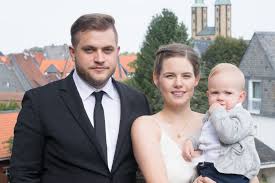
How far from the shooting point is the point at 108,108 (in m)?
3.38

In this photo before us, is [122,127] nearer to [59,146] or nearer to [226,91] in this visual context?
[59,146]

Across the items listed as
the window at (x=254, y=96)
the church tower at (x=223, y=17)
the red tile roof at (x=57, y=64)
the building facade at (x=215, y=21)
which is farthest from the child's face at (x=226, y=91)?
the church tower at (x=223, y=17)

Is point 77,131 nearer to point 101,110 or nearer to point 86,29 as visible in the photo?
point 101,110

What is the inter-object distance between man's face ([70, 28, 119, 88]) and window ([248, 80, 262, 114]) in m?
21.9

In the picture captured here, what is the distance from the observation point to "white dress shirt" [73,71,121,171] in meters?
3.30

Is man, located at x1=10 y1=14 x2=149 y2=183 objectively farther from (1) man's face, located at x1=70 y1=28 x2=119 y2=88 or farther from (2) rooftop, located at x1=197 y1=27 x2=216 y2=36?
(2) rooftop, located at x1=197 y1=27 x2=216 y2=36

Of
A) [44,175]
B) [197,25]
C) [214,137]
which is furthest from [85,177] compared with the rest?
Answer: [197,25]

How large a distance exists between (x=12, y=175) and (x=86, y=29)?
1.03m

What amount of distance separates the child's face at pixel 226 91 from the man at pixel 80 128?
2.00 feet

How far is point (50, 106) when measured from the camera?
3.30 metres

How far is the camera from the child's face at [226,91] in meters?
3.27

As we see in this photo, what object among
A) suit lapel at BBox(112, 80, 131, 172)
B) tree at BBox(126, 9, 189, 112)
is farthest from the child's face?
tree at BBox(126, 9, 189, 112)

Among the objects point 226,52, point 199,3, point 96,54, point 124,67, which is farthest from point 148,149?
point 199,3

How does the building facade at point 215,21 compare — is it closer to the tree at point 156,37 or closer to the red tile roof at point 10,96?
the red tile roof at point 10,96
